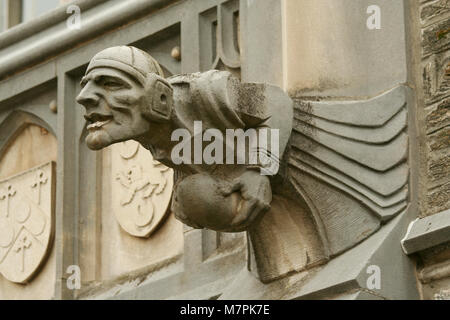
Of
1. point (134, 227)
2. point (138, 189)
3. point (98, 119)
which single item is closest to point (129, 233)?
point (134, 227)

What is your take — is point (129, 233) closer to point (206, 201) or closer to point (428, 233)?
point (206, 201)

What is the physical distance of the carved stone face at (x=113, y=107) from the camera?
26.8ft

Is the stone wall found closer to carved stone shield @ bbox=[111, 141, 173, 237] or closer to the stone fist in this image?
the stone fist

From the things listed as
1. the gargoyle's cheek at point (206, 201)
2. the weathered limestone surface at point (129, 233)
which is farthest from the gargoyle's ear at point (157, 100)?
the weathered limestone surface at point (129, 233)

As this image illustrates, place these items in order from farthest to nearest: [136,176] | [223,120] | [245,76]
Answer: [136,176] < [245,76] < [223,120]

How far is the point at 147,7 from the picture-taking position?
33.2ft

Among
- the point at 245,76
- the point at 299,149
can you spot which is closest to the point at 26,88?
A: the point at 245,76

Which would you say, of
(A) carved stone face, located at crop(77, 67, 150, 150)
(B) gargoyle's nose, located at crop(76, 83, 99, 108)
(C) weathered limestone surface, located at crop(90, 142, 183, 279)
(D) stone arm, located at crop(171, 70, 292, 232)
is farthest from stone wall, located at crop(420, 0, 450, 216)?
(C) weathered limestone surface, located at crop(90, 142, 183, 279)

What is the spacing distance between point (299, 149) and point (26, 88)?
2.39 m

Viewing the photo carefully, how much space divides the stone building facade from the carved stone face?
0.36 metres

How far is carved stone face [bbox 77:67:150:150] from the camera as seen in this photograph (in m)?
8.16

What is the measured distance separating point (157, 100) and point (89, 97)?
23 cm

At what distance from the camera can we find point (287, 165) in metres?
8.45
